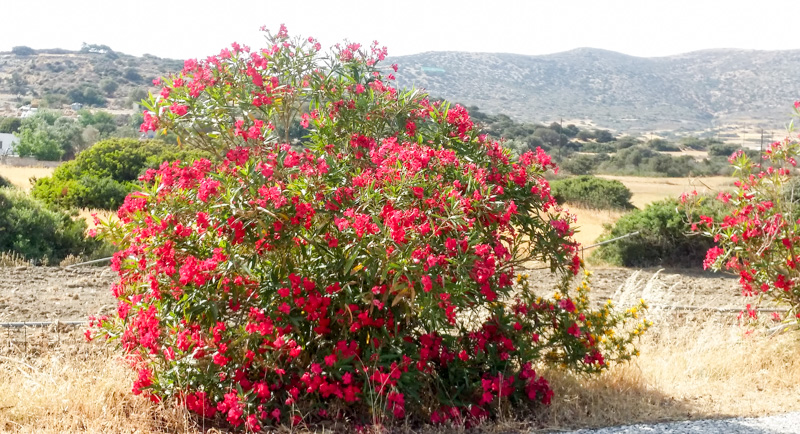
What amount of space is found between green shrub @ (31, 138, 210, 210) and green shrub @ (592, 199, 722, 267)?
7.36m

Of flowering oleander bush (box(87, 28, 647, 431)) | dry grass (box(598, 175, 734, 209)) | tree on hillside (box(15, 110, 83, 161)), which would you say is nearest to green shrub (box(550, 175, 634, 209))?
dry grass (box(598, 175, 734, 209))

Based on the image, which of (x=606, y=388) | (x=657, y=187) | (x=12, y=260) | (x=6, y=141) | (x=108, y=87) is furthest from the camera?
(x=108, y=87)

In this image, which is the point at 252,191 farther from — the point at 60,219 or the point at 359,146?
the point at 60,219

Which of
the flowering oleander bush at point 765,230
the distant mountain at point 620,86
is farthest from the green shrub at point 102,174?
the distant mountain at point 620,86

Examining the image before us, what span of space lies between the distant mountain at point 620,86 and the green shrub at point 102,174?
181 ft

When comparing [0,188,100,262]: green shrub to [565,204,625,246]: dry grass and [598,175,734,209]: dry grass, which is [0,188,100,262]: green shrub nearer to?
[565,204,625,246]: dry grass

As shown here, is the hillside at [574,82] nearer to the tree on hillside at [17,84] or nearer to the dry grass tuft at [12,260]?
the tree on hillside at [17,84]

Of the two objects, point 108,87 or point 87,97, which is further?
point 108,87

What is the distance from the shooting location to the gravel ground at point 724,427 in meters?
4.32

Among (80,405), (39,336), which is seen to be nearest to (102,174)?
(39,336)

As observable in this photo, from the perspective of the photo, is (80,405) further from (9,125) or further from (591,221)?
(9,125)

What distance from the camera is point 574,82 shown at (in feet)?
287

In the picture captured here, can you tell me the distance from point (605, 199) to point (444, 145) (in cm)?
1793

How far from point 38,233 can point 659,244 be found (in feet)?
31.7
